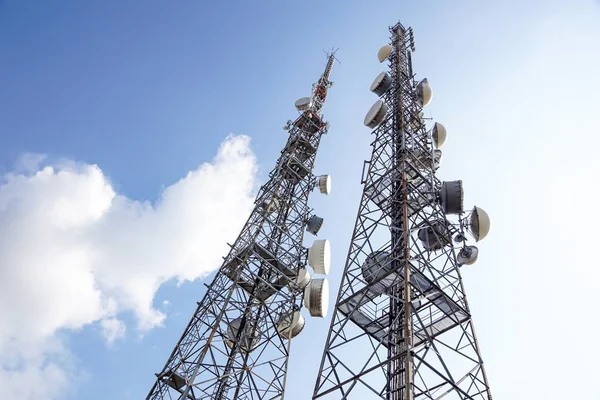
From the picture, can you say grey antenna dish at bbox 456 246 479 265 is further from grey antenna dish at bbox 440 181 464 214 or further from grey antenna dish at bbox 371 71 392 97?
grey antenna dish at bbox 371 71 392 97

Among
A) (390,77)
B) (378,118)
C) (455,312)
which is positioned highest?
(390,77)

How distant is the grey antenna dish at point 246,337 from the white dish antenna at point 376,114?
1067 cm

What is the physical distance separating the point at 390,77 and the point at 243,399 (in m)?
16.9

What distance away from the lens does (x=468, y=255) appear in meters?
15.5

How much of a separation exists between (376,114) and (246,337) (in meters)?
11.7

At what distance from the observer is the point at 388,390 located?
12.6 m

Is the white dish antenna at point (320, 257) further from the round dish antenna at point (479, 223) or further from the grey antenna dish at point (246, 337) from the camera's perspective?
the round dish antenna at point (479, 223)

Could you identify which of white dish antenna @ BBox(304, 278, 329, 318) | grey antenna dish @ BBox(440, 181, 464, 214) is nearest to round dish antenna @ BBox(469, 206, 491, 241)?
grey antenna dish @ BBox(440, 181, 464, 214)

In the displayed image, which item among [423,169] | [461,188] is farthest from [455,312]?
[423,169]

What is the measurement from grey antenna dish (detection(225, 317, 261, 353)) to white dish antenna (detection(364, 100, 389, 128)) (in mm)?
10673

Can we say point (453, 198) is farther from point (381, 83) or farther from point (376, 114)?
point (381, 83)

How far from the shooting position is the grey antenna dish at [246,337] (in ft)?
61.2

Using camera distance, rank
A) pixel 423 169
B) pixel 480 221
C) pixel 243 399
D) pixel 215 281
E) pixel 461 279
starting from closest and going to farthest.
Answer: pixel 461 279 < pixel 480 221 < pixel 243 399 < pixel 423 169 < pixel 215 281

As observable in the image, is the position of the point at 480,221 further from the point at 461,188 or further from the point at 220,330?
the point at 220,330
